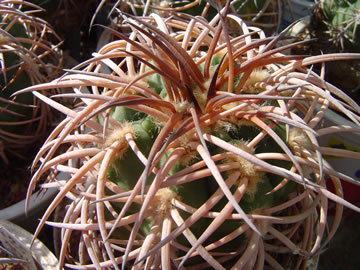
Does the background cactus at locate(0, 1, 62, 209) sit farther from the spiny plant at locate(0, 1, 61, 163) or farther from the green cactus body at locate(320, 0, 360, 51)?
the green cactus body at locate(320, 0, 360, 51)

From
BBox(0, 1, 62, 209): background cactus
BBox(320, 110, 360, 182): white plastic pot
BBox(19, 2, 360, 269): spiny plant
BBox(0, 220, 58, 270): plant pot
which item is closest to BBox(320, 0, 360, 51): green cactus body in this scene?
BBox(320, 110, 360, 182): white plastic pot

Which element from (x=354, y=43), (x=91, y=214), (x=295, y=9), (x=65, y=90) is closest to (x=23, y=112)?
(x=65, y=90)

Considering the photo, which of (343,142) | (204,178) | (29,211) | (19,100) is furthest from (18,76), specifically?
(343,142)

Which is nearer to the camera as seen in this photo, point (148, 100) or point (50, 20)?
point (148, 100)

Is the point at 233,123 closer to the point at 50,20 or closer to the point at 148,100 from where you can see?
the point at 148,100

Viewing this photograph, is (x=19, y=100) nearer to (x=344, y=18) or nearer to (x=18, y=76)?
(x=18, y=76)

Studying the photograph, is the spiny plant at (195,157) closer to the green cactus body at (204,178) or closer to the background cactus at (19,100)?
→ the green cactus body at (204,178)
